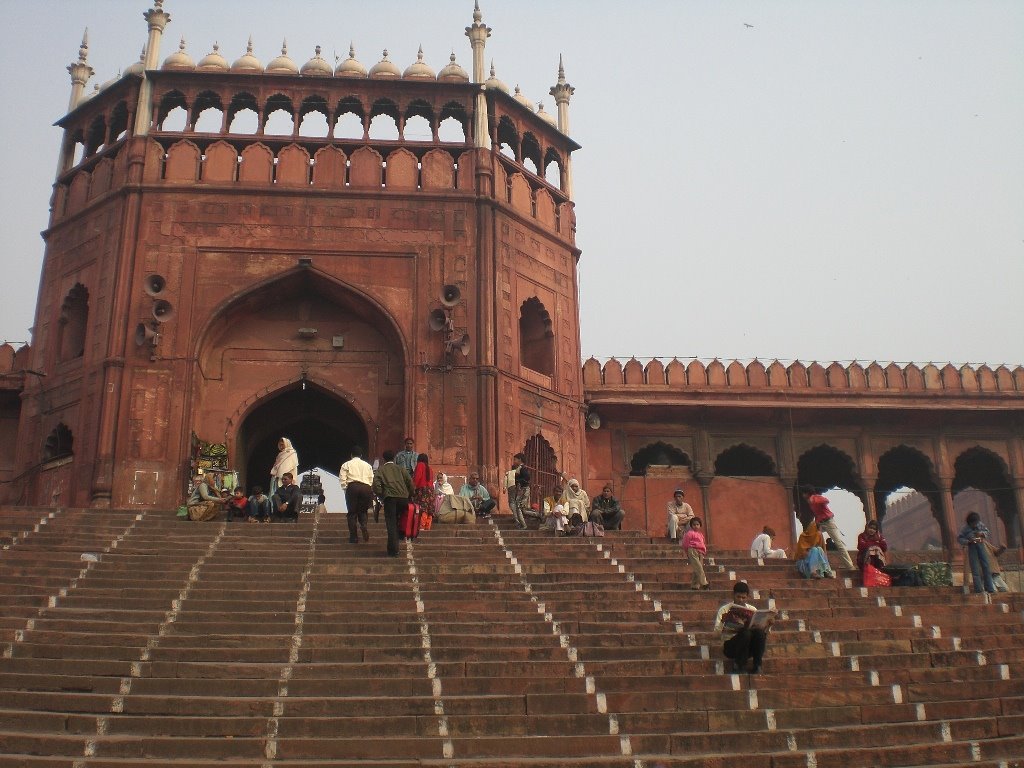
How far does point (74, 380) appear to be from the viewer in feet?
54.0

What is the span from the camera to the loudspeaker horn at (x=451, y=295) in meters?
16.6

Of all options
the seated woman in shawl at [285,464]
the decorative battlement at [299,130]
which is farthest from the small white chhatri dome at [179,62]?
the seated woman in shawl at [285,464]

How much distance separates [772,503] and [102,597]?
39.5ft

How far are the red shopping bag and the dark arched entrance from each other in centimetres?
834

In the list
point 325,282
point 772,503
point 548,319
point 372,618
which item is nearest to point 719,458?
point 772,503

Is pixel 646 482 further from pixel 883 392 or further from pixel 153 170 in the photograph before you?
pixel 153 170

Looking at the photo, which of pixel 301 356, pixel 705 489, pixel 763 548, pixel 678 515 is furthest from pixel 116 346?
pixel 705 489

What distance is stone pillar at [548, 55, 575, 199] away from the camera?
19.4 meters

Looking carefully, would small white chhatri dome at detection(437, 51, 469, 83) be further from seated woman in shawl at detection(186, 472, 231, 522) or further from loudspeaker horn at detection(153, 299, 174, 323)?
seated woman in shawl at detection(186, 472, 231, 522)

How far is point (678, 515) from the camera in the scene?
42.4ft

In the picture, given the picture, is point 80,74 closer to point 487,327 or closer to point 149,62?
point 149,62

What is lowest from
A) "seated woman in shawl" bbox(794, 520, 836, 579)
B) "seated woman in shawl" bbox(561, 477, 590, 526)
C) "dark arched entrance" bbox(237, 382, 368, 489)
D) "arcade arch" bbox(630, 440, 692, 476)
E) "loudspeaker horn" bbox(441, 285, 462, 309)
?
"seated woman in shawl" bbox(794, 520, 836, 579)

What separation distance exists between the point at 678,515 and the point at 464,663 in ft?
17.9

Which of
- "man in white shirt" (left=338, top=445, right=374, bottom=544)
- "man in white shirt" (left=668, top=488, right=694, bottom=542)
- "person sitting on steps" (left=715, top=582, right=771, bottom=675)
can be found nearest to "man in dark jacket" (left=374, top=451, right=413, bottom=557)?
"man in white shirt" (left=338, top=445, right=374, bottom=544)
